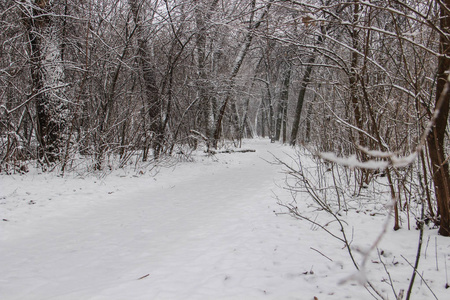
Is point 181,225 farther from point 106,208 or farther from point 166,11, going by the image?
point 166,11

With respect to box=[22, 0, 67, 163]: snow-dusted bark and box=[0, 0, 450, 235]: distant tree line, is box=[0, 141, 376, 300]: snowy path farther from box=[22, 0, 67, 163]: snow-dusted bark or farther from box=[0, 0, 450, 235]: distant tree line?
box=[0, 0, 450, 235]: distant tree line

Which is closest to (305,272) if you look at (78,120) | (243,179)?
(243,179)

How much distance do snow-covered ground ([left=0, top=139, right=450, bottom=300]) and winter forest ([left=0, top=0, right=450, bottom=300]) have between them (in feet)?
0.07

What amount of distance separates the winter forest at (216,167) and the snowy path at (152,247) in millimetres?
24

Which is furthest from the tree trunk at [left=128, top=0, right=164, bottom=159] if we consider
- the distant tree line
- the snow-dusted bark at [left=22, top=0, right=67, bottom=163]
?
the snow-dusted bark at [left=22, top=0, right=67, bottom=163]

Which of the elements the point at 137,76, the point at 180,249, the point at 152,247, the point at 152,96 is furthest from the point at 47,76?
the point at 180,249

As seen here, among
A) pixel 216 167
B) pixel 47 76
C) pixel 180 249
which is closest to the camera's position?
pixel 180 249

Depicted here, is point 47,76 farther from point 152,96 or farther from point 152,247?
point 152,247

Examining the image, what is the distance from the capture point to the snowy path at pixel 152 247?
2307 mm

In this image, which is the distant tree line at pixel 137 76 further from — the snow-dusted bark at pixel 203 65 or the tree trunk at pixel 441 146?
the tree trunk at pixel 441 146

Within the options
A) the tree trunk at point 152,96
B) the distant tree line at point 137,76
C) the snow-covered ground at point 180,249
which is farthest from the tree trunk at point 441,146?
the tree trunk at point 152,96

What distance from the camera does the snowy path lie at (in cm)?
231

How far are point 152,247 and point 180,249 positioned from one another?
34 cm

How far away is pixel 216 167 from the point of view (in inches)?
375
